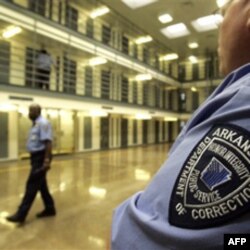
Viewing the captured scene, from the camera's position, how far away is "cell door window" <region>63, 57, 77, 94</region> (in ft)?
33.0

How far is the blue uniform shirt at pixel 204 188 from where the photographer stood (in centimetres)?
33

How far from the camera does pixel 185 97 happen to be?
61.5 feet

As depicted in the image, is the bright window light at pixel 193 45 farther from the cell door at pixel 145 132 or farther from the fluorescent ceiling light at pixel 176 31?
the cell door at pixel 145 132

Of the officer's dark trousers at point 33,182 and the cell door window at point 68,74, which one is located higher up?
the cell door window at point 68,74

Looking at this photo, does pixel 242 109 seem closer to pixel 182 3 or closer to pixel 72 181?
pixel 72 181

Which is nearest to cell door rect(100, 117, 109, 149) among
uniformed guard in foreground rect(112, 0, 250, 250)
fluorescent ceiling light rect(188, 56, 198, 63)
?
fluorescent ceiling light rect(188, 56, 198, 63)

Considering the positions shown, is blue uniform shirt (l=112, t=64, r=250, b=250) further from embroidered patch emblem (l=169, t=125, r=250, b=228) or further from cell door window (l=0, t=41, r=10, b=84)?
cell door window (l=0, t=41, r=10, b=84)

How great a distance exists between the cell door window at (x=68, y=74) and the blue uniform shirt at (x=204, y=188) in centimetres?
951

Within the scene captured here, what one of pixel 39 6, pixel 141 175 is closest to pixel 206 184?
pixel 141 175

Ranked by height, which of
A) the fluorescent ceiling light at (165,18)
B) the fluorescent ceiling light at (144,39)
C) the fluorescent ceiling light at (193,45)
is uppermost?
the fluorescent ceiling light at (165,18)

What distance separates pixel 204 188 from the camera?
13.9 inches

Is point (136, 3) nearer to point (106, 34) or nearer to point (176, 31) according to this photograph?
point (106, 34)

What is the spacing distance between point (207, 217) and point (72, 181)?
5.71 meters

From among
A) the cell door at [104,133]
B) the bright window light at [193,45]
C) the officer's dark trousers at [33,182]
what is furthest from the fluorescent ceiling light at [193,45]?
the officer's dark trousers at [33,182]
